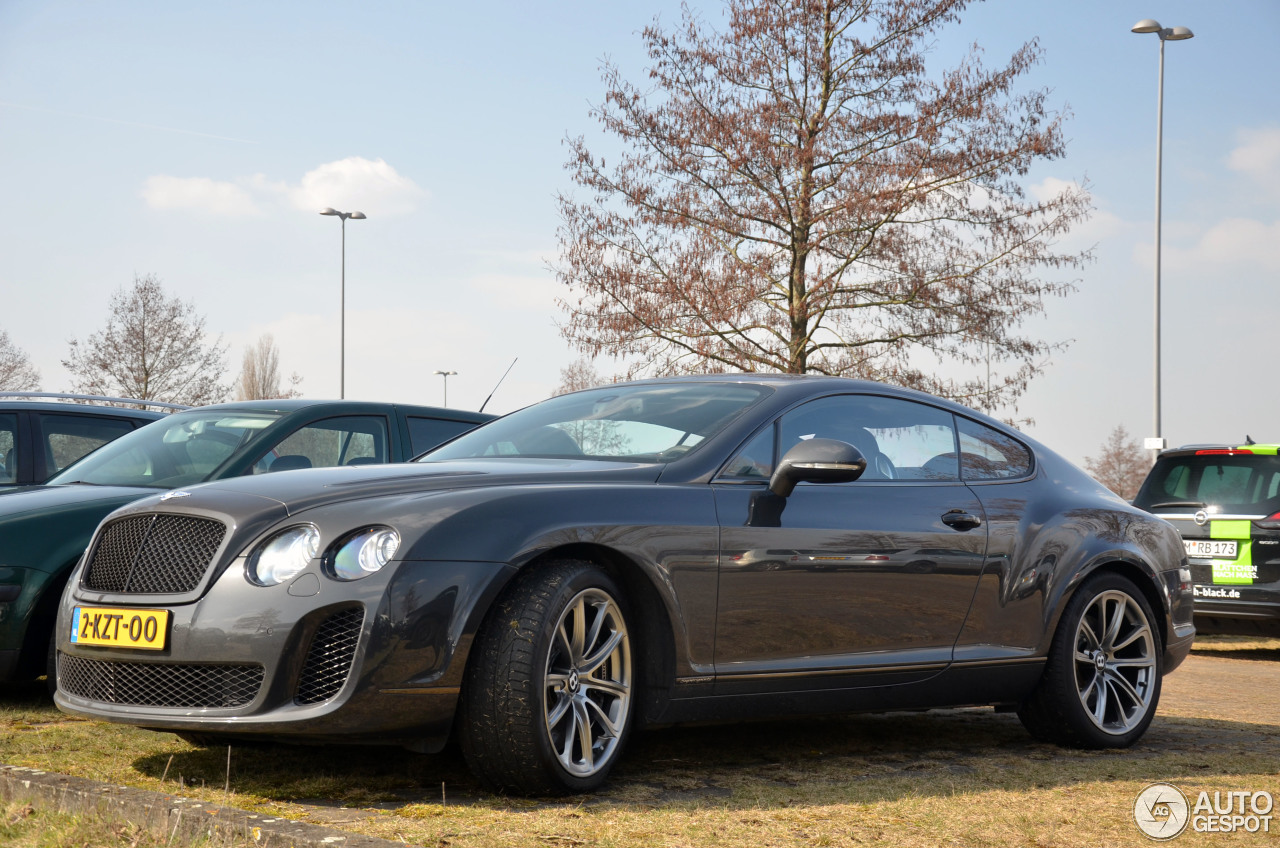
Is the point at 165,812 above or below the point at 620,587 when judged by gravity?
below

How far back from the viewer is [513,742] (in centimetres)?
401

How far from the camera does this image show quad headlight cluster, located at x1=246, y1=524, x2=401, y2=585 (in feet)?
12.9

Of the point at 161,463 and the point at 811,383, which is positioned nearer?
the point at 811,383

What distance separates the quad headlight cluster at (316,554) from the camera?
12.9 ft

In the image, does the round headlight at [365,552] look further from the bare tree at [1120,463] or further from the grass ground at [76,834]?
the bare tree at [1120,463]

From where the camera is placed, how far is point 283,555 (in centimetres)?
400

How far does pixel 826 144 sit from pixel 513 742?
55.3 ft

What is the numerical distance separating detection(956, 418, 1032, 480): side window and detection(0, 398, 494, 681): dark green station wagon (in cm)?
300

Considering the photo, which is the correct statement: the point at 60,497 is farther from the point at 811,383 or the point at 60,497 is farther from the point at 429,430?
the point at 811,383

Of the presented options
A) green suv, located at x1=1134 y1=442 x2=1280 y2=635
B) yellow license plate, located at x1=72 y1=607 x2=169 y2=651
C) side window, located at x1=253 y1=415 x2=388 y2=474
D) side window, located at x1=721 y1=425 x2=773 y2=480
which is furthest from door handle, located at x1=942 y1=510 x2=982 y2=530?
green suv, located at x1=1134 y1=442 x2=1280 y2=635

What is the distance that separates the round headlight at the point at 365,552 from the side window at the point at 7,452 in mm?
4753

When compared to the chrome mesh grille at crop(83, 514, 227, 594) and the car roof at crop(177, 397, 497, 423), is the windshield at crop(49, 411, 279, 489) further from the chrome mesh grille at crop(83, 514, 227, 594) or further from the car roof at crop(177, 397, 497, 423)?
the chrome mesh grille at crop(83, 514, 227, 594)

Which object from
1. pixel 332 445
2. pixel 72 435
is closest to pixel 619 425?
pixel 332 445

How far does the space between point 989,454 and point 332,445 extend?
11.7 ft
